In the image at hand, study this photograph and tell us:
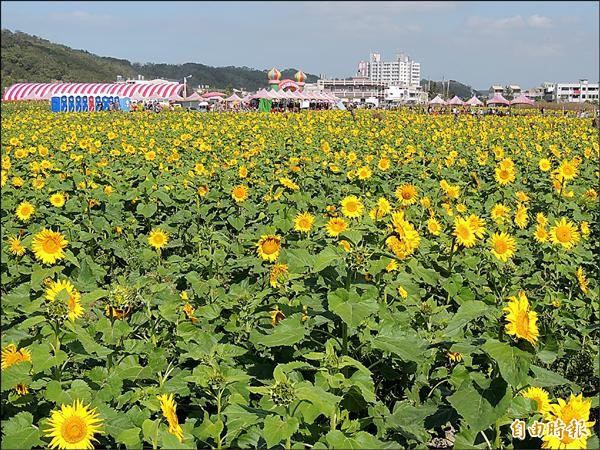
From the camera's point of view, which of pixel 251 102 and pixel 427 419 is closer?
pixel 427 419

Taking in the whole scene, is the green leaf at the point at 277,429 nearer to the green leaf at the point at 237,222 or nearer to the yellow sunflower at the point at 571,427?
the yellow sunflower at the point at 571,427

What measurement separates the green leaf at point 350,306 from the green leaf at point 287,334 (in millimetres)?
186

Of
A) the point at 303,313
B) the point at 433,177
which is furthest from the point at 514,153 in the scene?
the point at 303,313

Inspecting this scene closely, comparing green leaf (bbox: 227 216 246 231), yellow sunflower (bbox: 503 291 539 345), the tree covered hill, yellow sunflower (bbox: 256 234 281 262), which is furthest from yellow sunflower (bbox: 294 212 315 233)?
the tree covered hill

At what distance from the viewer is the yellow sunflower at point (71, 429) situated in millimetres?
1827

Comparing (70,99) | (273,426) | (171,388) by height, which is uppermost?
(70,99)

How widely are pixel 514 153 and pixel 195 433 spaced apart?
9.58 meters

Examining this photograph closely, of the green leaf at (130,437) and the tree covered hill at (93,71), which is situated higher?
the tree covered hill at (93,71)

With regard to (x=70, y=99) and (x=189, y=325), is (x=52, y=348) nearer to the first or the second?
(x=189, y=325)

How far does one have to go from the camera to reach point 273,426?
1.73m

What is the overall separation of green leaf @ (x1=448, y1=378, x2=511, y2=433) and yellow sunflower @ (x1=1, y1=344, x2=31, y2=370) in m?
1.43

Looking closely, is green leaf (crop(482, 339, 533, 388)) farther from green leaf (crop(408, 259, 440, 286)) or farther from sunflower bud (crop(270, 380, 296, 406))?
green leaf (crop(408, 259, 440, 286))

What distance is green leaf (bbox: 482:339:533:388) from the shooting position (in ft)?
5.11

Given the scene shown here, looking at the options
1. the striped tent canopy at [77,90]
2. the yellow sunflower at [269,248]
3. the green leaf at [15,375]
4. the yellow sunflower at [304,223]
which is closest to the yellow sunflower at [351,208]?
the yellow sunflower at [304,223]
